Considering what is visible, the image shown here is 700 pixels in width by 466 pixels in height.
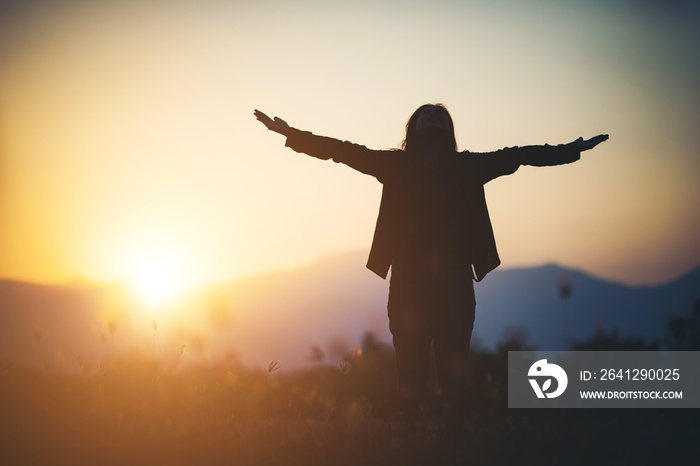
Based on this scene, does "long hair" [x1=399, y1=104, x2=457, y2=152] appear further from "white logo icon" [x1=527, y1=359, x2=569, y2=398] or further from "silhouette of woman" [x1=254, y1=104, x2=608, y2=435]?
"white logo icon" [x1=527, y1=359, x2=569, y2=398]

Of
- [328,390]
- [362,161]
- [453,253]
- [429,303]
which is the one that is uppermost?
[362,161]

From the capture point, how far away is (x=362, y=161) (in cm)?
687

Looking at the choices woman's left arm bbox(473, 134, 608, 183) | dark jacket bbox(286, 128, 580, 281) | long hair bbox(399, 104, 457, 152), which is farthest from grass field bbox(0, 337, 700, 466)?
woman's left arm bbox(473, 134, 608, 183)

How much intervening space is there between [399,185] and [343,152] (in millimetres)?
679

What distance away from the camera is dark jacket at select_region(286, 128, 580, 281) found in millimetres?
6688

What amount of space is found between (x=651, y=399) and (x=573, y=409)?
3.49ft

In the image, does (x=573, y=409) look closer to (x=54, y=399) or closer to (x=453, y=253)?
(x=453, y=253)

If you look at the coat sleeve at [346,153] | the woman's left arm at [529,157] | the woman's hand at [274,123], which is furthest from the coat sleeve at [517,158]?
the woman's hand at [274,123]

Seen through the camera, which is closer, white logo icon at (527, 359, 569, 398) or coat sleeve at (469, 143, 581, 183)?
coat sleeve at (469, 143, 581, 183)

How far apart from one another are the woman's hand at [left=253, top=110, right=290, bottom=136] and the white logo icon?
4162 mm

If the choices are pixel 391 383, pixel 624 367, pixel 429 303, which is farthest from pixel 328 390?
pixel 624 367

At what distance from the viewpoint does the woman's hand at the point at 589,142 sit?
7.68 meters

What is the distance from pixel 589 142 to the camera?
775cm

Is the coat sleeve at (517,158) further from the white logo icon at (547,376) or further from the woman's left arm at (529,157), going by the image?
the white logo icon at (547,376)
